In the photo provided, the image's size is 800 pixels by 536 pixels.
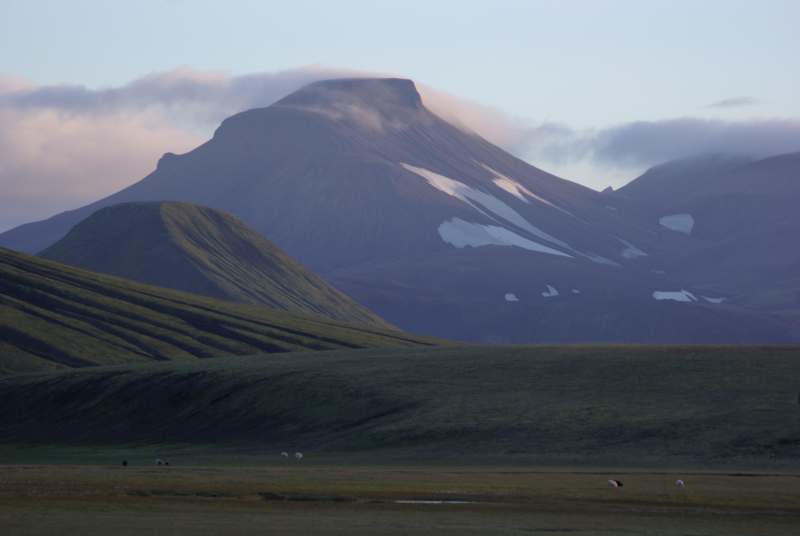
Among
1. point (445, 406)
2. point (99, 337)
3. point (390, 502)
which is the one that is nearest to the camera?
point (390, 502)

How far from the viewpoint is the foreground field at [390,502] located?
161 ft

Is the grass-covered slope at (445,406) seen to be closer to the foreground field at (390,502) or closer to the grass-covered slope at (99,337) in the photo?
the foreground field at (390,502)

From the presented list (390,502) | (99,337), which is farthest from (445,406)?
(99,337)

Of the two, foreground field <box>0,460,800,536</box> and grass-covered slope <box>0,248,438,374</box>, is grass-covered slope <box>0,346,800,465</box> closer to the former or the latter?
foreground field <box>0,460,800,536</box>

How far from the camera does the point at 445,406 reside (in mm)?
108188

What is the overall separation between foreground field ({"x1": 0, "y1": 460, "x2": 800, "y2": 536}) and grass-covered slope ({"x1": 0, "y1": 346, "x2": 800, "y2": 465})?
51.8ft

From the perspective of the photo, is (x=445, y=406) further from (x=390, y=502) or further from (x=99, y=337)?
(x=99, y=337)

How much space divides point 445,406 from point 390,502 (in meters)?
49.7

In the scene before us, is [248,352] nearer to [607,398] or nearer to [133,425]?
[133,425]

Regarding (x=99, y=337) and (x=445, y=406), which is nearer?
(x=445, y=406)

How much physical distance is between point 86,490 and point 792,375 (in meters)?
66.1

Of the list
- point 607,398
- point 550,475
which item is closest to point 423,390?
point 607,398

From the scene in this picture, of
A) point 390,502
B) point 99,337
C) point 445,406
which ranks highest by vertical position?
point 99,337

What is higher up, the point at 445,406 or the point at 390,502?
the point at 390,502
